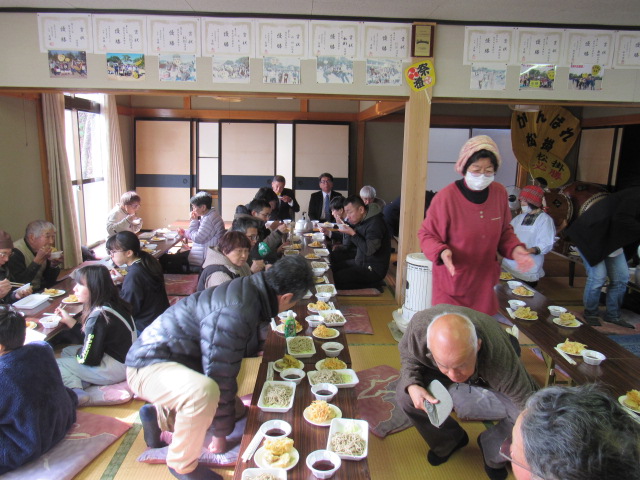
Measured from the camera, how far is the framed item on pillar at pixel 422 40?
5.39m

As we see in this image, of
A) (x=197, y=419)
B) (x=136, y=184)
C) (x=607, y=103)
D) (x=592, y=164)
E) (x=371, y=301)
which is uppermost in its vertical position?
(x=607, y=103)

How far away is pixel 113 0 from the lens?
492cm

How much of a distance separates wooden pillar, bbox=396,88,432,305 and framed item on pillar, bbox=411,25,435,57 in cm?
42

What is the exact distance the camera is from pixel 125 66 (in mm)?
5270

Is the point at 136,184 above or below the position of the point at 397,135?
below

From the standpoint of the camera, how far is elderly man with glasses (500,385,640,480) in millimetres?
1203

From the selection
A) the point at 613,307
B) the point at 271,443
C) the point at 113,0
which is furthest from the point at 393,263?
the point at 271,443

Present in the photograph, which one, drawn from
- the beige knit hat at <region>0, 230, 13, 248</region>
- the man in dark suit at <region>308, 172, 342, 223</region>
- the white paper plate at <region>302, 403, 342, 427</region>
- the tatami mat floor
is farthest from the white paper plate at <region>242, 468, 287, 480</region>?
the man in dark suit at <region>308, 172, 342, 223</region>

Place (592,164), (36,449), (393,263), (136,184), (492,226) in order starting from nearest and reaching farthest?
(36,449) → (492,226) → (393,263) → (592,164) → (136,184)

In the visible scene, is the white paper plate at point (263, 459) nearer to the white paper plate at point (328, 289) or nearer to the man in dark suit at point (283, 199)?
the white paper plate at point (328, 289)

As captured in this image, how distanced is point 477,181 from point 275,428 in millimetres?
2078

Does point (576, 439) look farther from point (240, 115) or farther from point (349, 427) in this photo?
point (240, 115)

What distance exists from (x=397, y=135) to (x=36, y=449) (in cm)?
947

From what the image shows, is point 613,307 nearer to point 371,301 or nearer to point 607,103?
point 607,103
